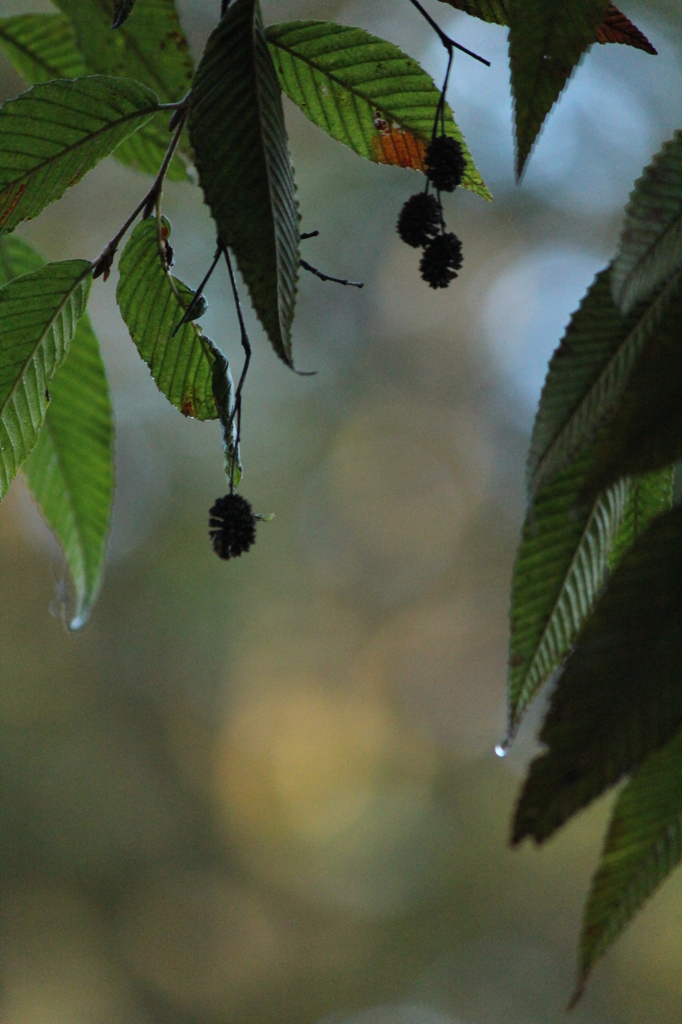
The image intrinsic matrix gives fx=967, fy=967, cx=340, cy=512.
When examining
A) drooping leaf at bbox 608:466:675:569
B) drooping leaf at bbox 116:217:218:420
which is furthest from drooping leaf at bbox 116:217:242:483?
drooping leaf at bbox 608:466:675:569

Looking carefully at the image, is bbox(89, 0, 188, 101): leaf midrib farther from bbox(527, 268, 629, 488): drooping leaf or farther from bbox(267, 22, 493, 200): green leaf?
bbox(527, 268, 629, 488): drooping leaf

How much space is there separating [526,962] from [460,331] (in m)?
4.09

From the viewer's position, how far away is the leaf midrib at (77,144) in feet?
1.98

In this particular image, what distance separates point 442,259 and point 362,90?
0.13m

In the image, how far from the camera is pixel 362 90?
2.13 ft

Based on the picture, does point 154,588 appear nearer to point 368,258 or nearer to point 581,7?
point 368,258

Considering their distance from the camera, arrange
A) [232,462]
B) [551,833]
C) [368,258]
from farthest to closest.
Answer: [368,258] → [232,462] → [551,833]

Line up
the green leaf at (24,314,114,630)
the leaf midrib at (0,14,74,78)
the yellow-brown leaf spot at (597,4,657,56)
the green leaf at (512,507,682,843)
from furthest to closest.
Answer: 1. the leaf midrib at (0,14,74,78)
2. the green leaf at (24,314,114,630)
3. the yellow-brown leaf spot at (597,4,657,56)
4. the green leaf at (512,507,682,843)

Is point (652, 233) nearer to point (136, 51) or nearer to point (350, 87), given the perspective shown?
point (350, 87)

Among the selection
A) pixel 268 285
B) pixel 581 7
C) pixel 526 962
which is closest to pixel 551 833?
pixel 268 285

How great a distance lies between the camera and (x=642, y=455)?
34 cm

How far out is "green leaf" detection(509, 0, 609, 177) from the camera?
467mm

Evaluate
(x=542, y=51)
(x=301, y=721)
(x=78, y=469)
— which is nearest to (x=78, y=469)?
(x=78, y=469)

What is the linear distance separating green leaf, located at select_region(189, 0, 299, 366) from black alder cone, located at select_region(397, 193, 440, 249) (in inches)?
9.1
